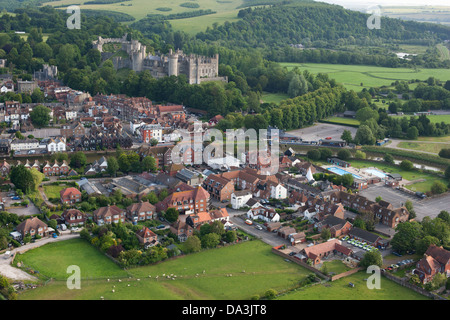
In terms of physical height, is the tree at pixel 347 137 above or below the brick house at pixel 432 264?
above

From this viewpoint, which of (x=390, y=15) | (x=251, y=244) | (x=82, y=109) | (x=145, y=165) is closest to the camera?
(x=251, y=244)

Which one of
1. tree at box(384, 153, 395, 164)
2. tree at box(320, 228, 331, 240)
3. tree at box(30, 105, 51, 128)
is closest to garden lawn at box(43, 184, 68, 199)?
tree at box(30, 105, 51, 128)

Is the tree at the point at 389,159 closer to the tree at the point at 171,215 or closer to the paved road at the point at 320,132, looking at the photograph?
the paved road at the point at 320,132

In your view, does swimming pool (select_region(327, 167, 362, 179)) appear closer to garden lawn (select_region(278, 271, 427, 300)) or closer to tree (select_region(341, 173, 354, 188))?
tree (select_region(341, 173, 354, 188))

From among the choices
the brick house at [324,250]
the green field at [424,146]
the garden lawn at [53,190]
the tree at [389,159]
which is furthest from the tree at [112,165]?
the green field at [424,146]

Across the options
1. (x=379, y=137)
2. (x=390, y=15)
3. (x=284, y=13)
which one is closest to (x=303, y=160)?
(x=379, y=137)

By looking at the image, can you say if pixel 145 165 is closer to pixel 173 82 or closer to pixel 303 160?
pixel 303 160

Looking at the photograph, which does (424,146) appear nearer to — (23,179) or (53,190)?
(53,190)
